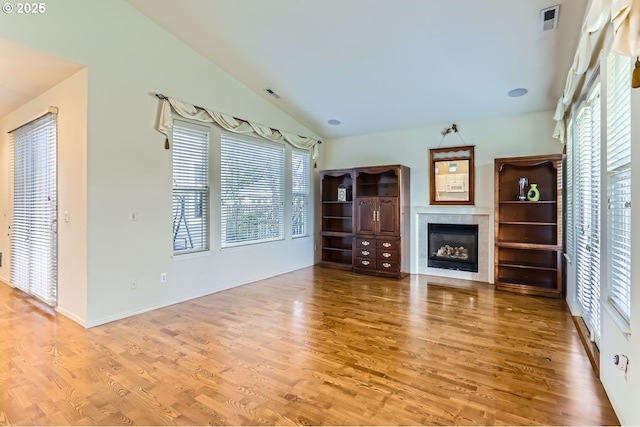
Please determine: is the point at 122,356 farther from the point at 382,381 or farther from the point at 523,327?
the point at 523,327

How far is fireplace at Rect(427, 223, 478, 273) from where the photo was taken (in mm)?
5516

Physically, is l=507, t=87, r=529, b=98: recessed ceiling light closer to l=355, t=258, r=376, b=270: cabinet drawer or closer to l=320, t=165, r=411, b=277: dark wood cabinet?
l=320, t=165, r=411, b=277: dark wood cabinet

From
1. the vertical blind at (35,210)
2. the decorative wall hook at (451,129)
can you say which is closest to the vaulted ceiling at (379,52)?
the decorative wall hook at (451,129)

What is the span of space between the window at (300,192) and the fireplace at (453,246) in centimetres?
242

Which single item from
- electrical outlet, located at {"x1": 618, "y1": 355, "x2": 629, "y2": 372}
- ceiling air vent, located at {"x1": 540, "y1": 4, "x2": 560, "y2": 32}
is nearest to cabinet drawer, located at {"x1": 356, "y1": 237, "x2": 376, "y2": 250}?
ceiling air vent, located at {"x1": 540, "y1": 4, "x2": 560, "y2": 32}

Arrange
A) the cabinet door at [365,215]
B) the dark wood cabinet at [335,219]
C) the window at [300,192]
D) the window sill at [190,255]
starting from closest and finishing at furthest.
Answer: the window sill at [190,255] → the cabinet door at [365,215] → the window at [300,192] → the dark wood cabinet at [335,219]

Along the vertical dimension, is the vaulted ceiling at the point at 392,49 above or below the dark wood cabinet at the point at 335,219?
above

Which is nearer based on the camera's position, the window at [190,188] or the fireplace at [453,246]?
the window at [190,188]

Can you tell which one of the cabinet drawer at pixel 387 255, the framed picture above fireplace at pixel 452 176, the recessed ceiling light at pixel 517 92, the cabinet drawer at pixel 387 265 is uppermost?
the recessed ceiling light at pixel 517 92

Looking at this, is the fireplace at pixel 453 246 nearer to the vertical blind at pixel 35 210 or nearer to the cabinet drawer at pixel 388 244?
the cabinet drawer at pixel 388 244

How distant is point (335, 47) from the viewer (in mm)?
4008

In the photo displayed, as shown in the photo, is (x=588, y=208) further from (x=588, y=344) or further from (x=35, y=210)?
(x=35, y=210)

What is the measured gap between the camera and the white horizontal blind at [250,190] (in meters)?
5.04

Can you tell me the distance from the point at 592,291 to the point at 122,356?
4.22m
